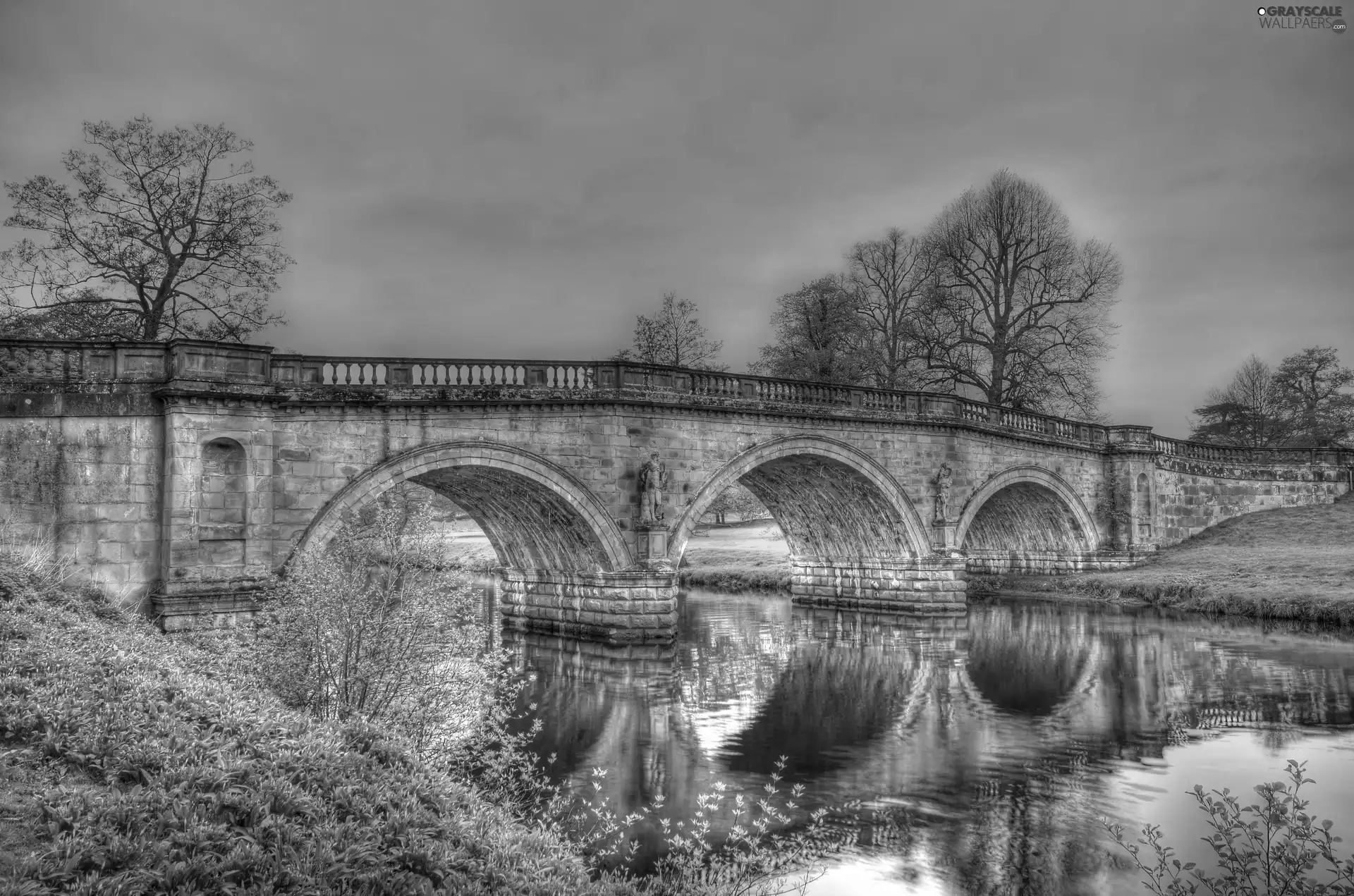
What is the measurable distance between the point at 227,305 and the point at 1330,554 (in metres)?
31.0

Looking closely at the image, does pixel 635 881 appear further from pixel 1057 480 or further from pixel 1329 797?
pixel 1057 480

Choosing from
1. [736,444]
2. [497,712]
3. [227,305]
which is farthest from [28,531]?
[736,444]

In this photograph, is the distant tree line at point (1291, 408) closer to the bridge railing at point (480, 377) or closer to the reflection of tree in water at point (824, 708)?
the bridge railing at point (480, 377)

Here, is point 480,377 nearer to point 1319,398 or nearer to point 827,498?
point 827,498

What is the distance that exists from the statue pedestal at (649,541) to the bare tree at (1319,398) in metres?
41.2

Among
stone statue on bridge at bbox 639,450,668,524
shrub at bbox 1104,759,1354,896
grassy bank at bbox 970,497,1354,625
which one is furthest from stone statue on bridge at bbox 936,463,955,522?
shrub at bbox 1104,759,1354,896

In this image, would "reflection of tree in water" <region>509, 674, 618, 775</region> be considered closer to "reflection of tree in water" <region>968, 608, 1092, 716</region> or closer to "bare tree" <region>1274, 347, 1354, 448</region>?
"reflection of tree in water" <region>968, 608, 1092, 716</region>

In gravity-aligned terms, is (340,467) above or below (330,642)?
above

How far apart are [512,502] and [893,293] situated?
21139 millimetres

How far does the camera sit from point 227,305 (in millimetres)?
20531

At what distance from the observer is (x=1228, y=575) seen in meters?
26.4

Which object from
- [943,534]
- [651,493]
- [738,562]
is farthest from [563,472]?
[738,562]

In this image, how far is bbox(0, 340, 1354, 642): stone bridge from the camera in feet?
48.9

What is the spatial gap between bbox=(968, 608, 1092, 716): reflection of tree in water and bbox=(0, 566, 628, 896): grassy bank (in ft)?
35.9
